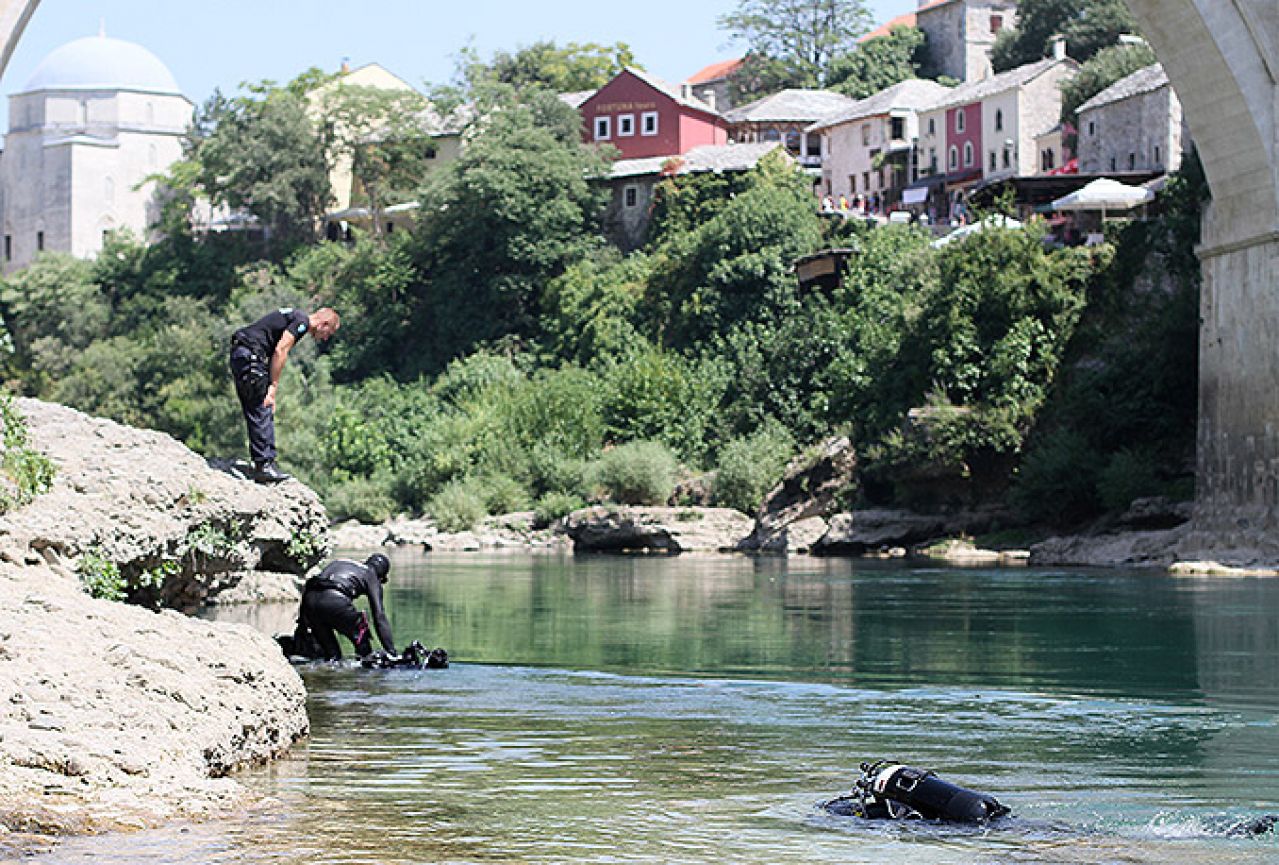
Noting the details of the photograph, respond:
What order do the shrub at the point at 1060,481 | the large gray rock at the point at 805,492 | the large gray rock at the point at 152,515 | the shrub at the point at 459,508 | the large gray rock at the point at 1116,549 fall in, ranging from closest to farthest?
the large gray rock at the point at 152,515, the large gray rock at the point at 1116,549, the shrub at the point at 1060,481, the large gray rock at the point at 805,492, the shrub at the point at 459,508

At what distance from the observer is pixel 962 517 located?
3378 centimetres

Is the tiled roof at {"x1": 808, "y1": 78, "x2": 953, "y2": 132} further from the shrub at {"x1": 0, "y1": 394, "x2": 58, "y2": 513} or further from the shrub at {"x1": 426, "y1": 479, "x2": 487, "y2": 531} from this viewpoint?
the shrub at {"x1": 0, "y1": 394, "x2": 58, "y2": 513}

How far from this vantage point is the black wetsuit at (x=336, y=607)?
529 inches

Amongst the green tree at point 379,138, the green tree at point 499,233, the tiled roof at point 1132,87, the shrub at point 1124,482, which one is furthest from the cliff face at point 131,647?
the green tree at point 379,138

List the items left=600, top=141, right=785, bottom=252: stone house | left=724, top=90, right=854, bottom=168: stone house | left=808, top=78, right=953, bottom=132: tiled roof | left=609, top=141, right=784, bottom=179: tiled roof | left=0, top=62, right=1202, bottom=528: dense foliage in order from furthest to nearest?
left=724, top=90, right=854, bottom=168: stone house → left=808, top=78, right=953, bottom=132: tiled roof → left=600, top=141, right=785, bottom=252: stone house → left=609, top=141, right=784, bottom=179: tiled roof → left=0, top=62, right=1202, bottom=528: dense foliage

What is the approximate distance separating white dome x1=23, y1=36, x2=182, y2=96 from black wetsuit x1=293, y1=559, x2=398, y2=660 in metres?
80.8

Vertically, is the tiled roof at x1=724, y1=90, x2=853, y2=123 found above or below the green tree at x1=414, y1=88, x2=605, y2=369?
above

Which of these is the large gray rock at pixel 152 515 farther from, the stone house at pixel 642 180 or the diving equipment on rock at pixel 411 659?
the stone house at pixel 642 180

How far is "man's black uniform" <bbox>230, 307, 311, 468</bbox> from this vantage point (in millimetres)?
14625

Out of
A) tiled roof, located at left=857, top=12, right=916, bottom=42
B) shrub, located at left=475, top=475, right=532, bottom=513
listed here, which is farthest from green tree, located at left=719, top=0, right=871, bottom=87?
shrub, located at left=475, top=475, right=532, bottom=513

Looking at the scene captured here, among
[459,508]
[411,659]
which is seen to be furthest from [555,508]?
[411,659]

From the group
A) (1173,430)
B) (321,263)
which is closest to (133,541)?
(1173,430)

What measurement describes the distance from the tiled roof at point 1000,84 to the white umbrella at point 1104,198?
882 inches

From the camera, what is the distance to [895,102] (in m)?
68.8
